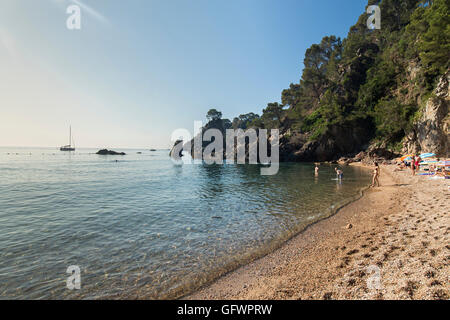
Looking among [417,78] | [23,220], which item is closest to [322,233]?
[23,220]

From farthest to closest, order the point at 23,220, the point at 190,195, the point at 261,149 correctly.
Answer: the point at 261,149 < the point at 190,195 < the point at 23,220

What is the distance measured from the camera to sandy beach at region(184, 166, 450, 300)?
4.49 metres

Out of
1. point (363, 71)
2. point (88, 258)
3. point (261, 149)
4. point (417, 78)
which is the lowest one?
point (88, 258)

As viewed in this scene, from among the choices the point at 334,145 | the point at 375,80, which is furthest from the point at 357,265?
the point at 375,80

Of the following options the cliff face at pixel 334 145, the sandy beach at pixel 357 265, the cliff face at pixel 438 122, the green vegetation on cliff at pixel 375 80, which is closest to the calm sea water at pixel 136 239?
the sandy beach at pixel 357 265

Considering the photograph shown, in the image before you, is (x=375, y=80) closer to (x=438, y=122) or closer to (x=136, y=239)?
(x=438, y=122)

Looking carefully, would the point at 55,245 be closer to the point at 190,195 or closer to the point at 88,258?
→ the point at 88,258

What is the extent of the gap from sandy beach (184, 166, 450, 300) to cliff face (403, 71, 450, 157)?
29121 millimetres

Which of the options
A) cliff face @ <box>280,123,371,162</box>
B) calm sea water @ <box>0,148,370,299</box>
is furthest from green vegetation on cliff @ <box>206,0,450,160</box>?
calm sea water @ <box>0,148,370,299</box>

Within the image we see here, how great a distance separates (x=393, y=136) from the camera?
4650 cm

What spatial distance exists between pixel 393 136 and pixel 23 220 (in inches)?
2425

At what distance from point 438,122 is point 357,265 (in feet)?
124

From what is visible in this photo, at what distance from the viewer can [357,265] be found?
585 cm
